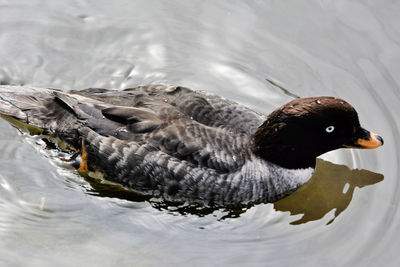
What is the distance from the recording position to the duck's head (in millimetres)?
7133

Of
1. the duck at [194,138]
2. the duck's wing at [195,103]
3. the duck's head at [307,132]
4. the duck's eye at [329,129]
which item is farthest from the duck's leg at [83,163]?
the duck's eye at [329,129]

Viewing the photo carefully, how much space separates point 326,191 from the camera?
26.2 feet

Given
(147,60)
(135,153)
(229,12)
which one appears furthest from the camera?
(229,12)

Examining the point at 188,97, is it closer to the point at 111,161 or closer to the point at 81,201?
the point at 111,161

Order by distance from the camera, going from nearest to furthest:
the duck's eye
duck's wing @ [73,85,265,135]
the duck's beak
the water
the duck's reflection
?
the water, the duck's eye, duck's wing @ [73,85,265,135], the duck's beak, the duck's reflection

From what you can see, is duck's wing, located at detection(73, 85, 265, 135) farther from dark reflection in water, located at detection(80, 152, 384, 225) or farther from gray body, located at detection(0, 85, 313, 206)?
dark reflection in water, located at detection(80, 152, 384, 225)

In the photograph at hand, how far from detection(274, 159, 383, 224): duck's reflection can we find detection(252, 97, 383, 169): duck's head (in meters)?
0.44

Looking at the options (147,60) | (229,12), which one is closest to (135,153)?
(147,60)

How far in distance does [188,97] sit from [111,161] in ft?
4.04

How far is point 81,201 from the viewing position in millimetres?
7434

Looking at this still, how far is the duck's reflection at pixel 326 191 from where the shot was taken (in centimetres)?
769

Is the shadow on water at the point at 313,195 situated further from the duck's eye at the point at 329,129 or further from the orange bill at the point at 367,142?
the duck's eye at the point at 329,129

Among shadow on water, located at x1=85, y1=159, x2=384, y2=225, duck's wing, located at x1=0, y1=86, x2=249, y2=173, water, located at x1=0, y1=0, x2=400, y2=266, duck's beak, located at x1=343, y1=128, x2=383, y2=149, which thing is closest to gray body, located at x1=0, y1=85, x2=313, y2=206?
duck's wing, located at x1=0, y1=86, x2=249, y2=173

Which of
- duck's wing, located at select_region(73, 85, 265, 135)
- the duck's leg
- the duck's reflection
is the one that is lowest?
the duck's leg
